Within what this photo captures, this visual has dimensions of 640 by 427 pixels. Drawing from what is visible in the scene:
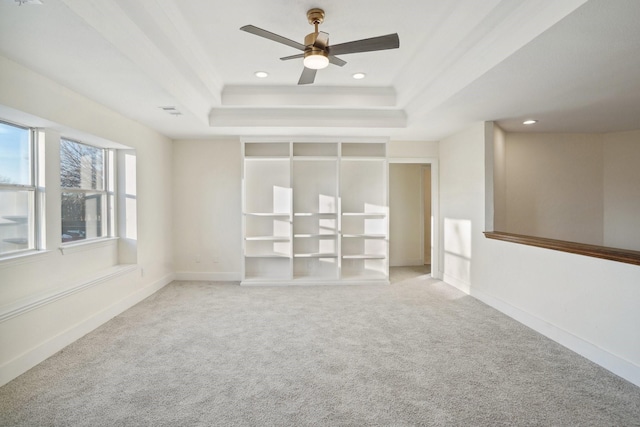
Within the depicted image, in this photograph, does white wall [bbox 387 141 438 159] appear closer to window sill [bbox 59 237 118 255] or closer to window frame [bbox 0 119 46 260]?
window sill [bbox 59 237 118 255]

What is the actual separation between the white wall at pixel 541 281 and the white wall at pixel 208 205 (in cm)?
350

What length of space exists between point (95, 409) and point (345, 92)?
3979 millimetres

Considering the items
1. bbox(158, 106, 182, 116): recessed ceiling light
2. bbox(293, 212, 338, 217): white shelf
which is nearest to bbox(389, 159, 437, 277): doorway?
bbox(293, 212, 338, 217): white shelf

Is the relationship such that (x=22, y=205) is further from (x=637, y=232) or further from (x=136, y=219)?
(x=637, y=232)

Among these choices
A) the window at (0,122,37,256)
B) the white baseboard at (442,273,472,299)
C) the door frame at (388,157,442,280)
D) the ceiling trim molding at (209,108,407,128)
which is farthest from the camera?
the door frame at (388,157,442,280)

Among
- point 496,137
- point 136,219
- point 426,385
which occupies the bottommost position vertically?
point 426,385

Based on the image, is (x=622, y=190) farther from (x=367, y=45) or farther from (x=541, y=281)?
(x=367, y=45)

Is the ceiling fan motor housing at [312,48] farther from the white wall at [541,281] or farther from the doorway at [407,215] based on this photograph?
the doorway at [407,215]

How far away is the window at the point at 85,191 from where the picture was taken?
3.45m

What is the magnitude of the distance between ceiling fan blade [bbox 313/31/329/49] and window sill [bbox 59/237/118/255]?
3060 mm

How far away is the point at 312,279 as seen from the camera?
16.9 feet

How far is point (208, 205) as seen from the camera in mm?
5387

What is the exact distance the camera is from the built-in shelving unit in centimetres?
530

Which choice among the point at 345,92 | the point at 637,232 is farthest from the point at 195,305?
the point at 637,232
